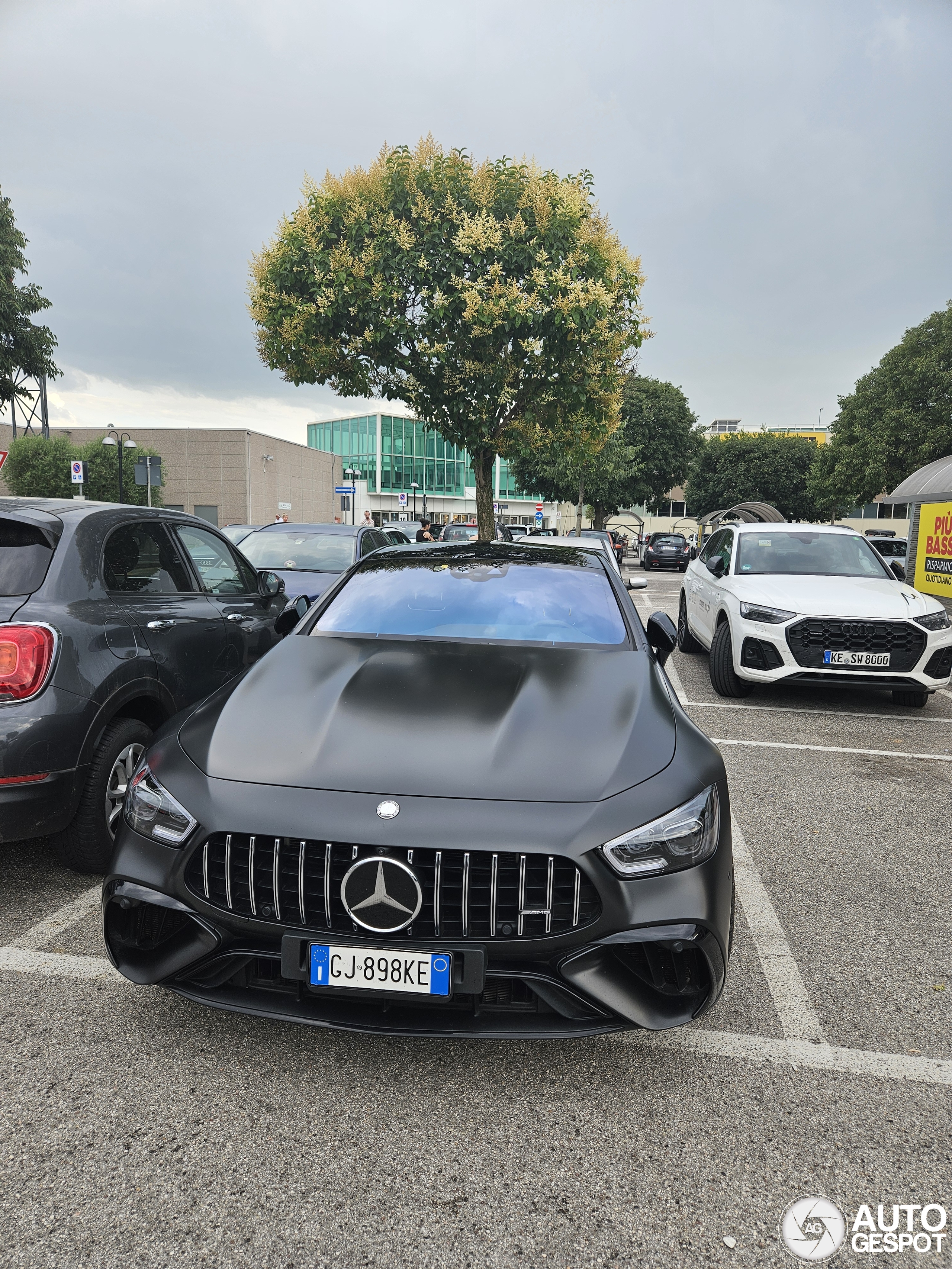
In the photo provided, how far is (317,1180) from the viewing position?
6.27 feet

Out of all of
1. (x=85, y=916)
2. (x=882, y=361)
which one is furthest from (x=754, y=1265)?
(x=882, y=361)

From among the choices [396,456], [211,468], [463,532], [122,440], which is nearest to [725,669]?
[463,532]

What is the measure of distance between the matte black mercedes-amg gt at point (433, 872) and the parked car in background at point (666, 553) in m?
31.0

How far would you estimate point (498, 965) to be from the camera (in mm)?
2066

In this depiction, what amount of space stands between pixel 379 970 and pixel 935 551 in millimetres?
12344

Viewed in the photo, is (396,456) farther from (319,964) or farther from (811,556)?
(319,964)

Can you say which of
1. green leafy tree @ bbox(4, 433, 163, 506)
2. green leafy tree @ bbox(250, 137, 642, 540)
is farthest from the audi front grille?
green leafy tree @ bbox(4, 433, 163, 506)

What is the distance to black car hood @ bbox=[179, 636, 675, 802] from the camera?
2275mm

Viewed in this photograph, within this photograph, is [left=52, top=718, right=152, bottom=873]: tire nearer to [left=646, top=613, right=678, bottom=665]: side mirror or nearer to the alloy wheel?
the alloy wheel

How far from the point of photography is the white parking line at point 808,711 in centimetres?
712

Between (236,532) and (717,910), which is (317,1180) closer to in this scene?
(717,910)

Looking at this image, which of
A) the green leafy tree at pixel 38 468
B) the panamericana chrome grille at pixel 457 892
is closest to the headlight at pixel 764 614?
the panamericana chrome grille at pixel 457 892

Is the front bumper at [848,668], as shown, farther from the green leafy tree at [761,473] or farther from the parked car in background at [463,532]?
the green leafy tree at [761,473]

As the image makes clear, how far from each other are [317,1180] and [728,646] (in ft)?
20.8
